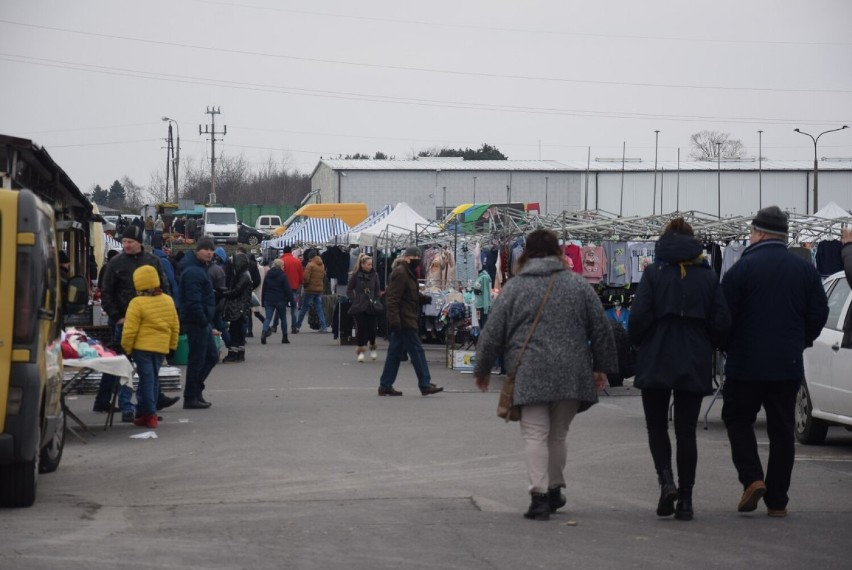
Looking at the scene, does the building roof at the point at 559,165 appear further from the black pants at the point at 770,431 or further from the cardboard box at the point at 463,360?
the black pants at the point at 770,431

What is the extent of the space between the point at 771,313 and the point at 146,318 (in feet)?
21.4

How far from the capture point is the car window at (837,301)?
11.9 metres

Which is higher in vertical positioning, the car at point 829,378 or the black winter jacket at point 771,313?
the black winter jacket at point 771,313

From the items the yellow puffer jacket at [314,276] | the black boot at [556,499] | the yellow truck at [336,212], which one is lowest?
the black boot at [556,499]

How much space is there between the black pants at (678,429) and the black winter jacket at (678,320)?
12cm

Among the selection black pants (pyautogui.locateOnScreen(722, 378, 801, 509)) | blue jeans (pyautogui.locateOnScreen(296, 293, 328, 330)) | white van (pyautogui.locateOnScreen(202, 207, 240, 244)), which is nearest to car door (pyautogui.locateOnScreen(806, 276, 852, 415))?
→ black pants (pyautogui.locateOnScreen(722, 378, 801, 509))

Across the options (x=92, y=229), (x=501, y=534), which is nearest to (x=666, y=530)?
(x=501, y=534)

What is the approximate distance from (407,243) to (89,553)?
2097cm

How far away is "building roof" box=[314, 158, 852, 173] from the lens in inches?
3022

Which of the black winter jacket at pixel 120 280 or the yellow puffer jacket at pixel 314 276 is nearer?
the black winter jacket at pixel 120 280

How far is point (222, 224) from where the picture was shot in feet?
241

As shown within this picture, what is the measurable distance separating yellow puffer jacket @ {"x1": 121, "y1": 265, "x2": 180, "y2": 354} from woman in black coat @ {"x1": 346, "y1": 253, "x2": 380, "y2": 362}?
8.84m

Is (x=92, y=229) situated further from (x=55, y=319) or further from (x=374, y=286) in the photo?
(x=55, y=319)

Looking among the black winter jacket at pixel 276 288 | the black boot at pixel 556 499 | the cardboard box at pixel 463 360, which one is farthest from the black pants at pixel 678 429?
the black winter jacket at pixel 276 288
